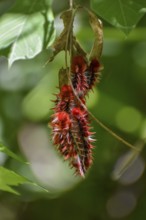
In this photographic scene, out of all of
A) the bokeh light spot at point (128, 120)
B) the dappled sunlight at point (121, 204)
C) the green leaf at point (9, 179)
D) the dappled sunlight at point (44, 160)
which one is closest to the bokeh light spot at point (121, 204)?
the dappled sunlight at point (121, 204)

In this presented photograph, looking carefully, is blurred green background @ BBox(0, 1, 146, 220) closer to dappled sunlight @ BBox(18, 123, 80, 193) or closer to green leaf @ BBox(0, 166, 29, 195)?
dappled sunlight @ BBox(18, 123, 80, 193)

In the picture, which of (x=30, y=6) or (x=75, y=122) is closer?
(x=75, y=122)

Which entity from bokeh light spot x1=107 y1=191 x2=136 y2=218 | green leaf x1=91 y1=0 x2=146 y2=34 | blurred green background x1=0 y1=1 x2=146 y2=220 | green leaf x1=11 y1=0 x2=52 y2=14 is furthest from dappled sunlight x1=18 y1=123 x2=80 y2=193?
green leaf x1=91 y1=0 x2=146 y2=34

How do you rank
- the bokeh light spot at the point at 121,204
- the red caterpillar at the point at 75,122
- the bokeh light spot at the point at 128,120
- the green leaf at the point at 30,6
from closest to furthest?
the red caterpillar at the point at 75,122
the green leaf at the point at 30,6
the bokeh light spot at the point at 128,120
the bokeh light spot at the point at 121,204

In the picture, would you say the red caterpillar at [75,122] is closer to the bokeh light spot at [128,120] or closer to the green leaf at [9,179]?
the green leaf at [9,179]

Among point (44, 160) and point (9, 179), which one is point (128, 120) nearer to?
point (44, 160)

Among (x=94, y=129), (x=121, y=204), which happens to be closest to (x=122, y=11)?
(x=94, y=129)
